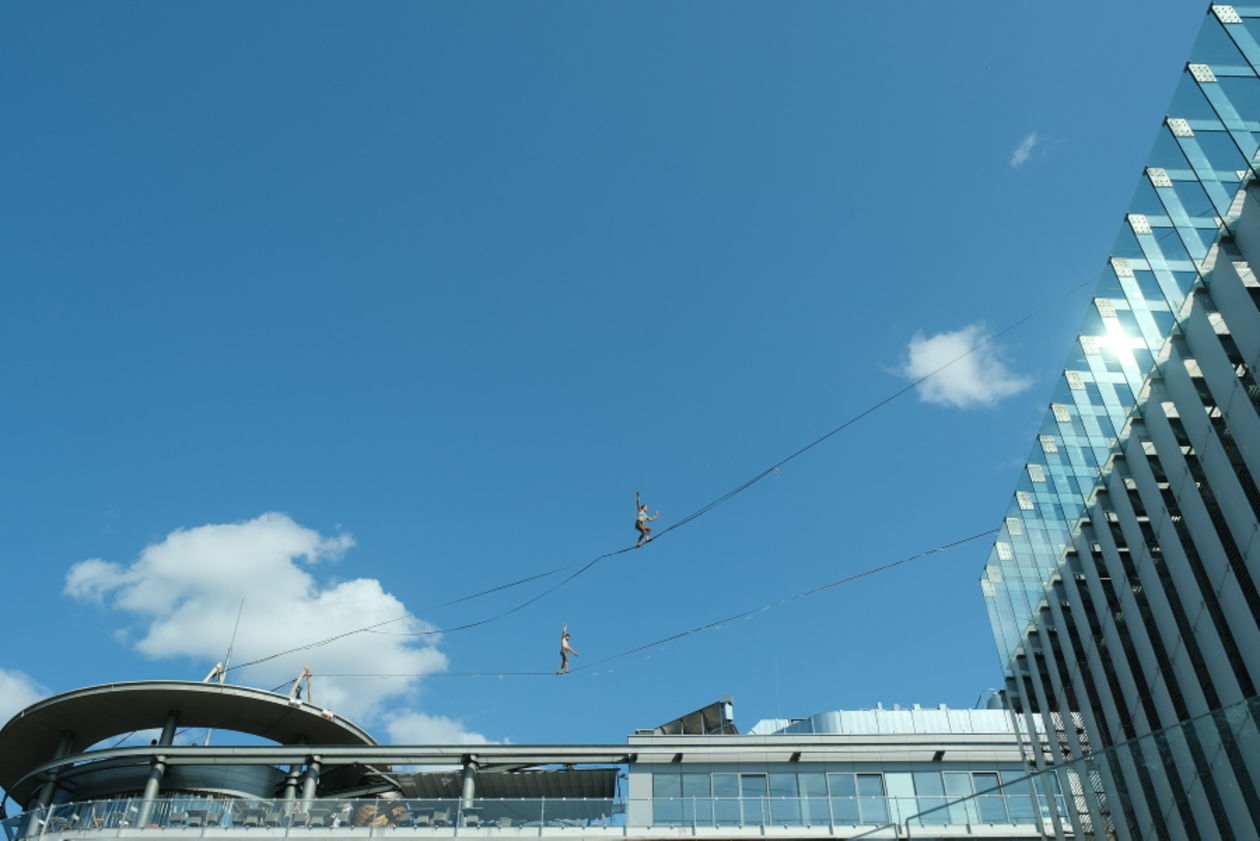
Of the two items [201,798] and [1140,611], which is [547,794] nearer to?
[201,798]

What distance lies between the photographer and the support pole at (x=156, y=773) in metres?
29.7

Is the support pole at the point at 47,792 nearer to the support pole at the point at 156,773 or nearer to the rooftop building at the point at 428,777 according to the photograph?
the rooftop building at the point at 428,777

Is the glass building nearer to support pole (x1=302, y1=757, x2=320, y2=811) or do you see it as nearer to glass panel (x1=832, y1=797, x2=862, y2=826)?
glass panel (x1=832, y1=797, x2=862, y2=826)

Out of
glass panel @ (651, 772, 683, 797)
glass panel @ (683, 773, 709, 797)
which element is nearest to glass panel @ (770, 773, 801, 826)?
glass panel @ (683, 773, 709, 797)

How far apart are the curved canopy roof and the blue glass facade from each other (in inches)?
968

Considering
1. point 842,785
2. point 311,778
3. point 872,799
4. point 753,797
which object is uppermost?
point 311,778

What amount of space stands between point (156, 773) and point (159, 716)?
2.89 meters

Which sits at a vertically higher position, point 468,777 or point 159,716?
point 159,716

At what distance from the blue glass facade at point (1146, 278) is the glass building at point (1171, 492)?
0.04m

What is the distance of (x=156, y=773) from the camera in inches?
1261

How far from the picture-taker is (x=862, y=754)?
104ft

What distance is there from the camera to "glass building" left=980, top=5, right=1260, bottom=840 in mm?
15312

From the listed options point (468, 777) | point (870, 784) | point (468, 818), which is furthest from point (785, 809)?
point (468, 777)

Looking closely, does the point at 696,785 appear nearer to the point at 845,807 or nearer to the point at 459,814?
the point at 845,807
